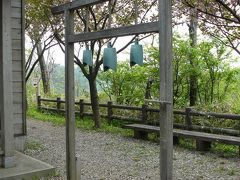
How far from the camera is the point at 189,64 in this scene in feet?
37.0

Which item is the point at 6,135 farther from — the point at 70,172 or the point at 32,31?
the point at 32,31

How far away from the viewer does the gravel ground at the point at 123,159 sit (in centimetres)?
600

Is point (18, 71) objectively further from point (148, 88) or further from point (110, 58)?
point (148, 88)

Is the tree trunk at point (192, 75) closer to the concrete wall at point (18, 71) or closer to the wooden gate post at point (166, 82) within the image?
the concrete wall at point (18, 71)

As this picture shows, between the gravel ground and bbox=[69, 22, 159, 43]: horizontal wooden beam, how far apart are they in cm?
230

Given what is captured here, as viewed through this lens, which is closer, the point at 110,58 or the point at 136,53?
the point at 136,53

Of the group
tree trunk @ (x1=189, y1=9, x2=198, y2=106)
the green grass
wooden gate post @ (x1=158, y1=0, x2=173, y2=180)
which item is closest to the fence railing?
the green grass

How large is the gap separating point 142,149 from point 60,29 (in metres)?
5.78

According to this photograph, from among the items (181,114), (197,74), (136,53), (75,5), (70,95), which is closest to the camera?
(136,53)

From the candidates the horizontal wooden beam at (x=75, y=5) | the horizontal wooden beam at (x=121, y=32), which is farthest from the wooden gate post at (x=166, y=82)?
the horizontal wooden beam at (x=75, y=5)

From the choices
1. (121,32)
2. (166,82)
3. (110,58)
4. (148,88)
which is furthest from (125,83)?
(166,82)

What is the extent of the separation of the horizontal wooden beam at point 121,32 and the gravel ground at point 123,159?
7.54ft

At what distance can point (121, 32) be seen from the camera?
12.3 ft

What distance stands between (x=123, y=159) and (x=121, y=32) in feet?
12.7
